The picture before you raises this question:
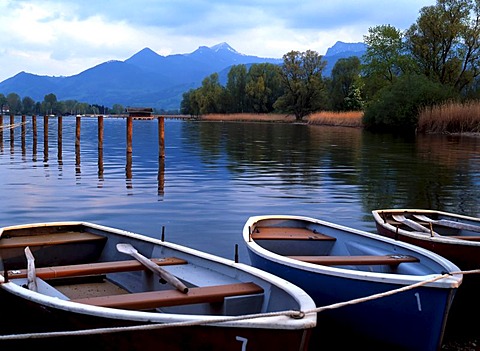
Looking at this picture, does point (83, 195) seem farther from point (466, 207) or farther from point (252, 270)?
point (252, 270)

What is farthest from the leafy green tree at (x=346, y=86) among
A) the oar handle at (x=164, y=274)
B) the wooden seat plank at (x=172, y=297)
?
the wooden seat plank at (x=172, y=297)

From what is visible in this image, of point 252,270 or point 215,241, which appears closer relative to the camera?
point 252,270

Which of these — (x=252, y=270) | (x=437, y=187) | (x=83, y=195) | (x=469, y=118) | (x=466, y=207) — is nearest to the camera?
(x=252, y=270)

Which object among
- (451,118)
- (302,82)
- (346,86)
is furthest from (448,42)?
(302,82)

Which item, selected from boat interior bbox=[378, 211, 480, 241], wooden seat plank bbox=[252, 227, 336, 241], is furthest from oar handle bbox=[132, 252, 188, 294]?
boat interior bbox=[378, 211, 480, 241]

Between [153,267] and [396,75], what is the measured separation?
78153 millimetres

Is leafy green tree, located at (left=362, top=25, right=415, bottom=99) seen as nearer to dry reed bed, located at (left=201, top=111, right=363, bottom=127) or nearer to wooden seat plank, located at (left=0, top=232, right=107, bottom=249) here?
dry reed bed, located at (left=201, top=111, right=363, bottom=127)

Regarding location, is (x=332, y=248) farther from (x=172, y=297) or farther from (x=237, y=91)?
(x=237, y=91)

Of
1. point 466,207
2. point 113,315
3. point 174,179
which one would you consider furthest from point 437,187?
point 113,315

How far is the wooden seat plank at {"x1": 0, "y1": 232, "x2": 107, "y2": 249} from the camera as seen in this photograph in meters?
8.02

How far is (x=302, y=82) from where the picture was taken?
352 feet

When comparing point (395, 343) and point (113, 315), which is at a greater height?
point (113, 315)

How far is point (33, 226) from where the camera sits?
863 cm

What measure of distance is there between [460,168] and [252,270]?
23011mm
